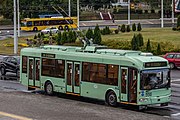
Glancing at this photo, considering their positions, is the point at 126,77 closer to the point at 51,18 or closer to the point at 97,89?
the point at 97,89

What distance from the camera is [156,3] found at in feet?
389

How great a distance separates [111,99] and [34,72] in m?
6.43

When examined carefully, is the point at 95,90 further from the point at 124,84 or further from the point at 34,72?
the point at 34,72

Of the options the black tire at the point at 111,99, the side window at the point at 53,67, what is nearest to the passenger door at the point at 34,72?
the side window at the point at 53,67

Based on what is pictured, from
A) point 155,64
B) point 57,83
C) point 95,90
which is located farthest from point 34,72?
point 155,64

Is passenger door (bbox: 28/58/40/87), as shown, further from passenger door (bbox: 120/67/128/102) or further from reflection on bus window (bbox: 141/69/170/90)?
reflection on bus window (bbox: 141/69/170/90)

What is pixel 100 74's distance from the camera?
23203 millimetres

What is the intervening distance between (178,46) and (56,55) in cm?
2480

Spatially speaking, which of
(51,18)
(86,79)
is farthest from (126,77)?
(51,18)

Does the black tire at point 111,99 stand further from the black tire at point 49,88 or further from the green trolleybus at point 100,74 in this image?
the black tire at point 49,88

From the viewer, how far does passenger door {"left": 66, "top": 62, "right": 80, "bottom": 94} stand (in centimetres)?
2447

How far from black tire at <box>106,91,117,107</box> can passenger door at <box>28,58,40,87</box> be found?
5.56m

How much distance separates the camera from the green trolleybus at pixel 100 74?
21.2 meters

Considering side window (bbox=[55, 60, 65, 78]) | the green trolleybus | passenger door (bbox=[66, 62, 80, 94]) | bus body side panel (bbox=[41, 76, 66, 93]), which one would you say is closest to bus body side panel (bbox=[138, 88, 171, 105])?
the green trolleybus
